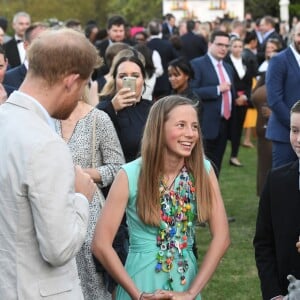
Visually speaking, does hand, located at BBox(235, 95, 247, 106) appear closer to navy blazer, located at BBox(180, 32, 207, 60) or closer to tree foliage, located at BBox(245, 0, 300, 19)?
navy blazer, located at BBox(180, 32, 207, 60)

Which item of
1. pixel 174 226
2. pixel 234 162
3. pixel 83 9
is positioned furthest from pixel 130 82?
pixel 83 9

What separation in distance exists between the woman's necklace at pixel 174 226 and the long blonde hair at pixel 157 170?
0.16ft

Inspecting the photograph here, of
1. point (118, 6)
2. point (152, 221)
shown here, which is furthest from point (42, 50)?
point (118, 6)

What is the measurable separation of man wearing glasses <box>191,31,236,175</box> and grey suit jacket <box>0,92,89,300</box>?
7.14 meters

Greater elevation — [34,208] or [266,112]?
[34,208]

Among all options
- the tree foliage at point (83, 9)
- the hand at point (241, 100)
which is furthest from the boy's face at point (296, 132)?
the tree foliage at point (83, 9)

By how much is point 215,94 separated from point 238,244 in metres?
2.23

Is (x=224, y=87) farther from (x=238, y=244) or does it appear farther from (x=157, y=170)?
(x=157, y=170)

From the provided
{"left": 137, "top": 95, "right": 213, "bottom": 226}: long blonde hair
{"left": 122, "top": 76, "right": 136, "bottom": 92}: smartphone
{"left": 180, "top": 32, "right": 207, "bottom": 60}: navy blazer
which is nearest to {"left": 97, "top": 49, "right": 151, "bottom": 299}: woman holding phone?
{"left": 122, "top": 76, "right": 136, "bottom": 92}: smartphone

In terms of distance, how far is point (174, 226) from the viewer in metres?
4.71

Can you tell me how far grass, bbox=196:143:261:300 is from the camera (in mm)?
7699

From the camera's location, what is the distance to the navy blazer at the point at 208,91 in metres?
10.7

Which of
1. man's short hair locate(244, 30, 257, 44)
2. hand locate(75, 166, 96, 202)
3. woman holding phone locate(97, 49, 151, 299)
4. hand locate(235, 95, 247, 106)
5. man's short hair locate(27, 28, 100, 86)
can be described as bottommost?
man's short hair locate(244, 30, 257, 44)

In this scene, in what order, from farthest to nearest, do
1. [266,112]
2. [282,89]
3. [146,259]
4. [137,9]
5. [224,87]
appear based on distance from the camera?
[137,9] < [224,87] < [266,112] < [282,89] < [146,259]
